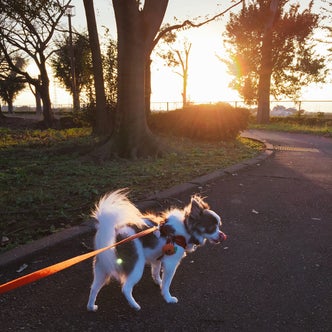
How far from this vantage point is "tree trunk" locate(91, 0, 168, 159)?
28.3ft

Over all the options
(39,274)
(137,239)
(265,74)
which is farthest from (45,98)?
(39,274)

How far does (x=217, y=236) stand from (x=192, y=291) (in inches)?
28.1

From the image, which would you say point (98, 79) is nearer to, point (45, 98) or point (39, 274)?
point (45, 98)

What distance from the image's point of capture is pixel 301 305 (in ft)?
9.68

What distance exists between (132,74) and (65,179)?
12.6 ft

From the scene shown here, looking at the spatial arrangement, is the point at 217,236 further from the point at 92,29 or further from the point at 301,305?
the point at 92,29

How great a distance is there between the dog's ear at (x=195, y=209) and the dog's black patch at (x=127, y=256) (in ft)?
1.96

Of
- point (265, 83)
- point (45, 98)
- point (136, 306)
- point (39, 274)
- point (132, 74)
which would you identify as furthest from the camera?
point (265, 83)

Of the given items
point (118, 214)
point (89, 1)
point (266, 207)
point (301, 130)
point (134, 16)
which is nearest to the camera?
point (118, 214)

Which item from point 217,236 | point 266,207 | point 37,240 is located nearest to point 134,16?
point 266,207

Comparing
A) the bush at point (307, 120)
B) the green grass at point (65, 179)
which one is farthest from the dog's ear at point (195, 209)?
the bush at point (307, 120)

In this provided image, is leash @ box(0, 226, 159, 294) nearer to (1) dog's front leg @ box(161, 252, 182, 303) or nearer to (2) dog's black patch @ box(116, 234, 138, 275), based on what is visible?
(2) dog's black patch @ box(116, 234, 138, 275)

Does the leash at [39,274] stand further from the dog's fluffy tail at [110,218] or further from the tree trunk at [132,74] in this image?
the tree trunk at [132,74]

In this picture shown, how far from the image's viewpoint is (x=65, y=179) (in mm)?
6672
